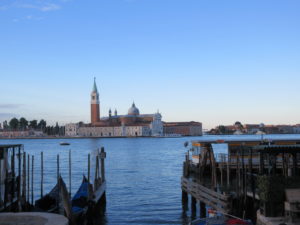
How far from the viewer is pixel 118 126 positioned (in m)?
179

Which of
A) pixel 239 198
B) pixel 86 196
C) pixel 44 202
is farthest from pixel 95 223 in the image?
pixel 239 198

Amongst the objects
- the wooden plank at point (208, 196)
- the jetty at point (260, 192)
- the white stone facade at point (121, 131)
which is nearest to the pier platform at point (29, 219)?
the jetty at point (260, 192)

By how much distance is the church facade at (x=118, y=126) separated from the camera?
6986 inches

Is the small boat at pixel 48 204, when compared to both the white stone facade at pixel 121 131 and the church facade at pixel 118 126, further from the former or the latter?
the white stone facade at pixel 121 131

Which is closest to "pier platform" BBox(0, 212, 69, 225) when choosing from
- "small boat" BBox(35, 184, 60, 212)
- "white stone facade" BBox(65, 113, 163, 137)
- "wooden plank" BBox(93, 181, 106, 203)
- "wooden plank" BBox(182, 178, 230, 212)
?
"small boat" BBox(35, 184, 60, 212)

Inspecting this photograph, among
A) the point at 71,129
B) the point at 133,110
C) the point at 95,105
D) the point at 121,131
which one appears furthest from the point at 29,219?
the point at 71,129

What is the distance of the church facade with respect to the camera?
582 feet

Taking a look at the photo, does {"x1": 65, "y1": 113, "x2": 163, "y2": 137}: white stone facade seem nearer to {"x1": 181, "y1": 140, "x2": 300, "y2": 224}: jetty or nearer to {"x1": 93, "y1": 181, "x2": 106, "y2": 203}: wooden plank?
{"x1": 181, "y1": 140, "x2": 300, "y2": 224}: jetty

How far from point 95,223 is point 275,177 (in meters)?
8.24

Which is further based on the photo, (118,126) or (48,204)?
(118,126)

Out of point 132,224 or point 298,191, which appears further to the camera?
point 132,224

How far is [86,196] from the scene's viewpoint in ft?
54.8

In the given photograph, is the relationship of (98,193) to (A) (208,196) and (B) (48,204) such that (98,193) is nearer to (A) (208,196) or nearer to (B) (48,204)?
(B) (48,204)

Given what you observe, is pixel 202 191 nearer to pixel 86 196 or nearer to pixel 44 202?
pixel 86 196
